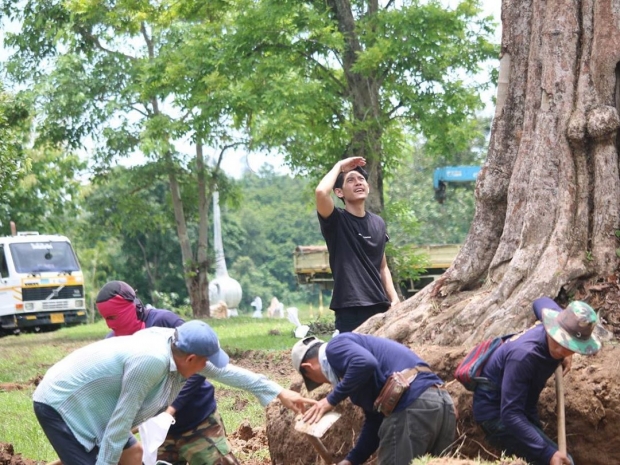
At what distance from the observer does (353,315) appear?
7707mm

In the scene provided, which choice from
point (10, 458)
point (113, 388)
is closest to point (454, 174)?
point (10, 458)

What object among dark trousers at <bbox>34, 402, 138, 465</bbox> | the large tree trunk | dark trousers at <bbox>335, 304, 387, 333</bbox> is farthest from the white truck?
dark trousers at <bbox>34, 402, 138, 465</bbox>

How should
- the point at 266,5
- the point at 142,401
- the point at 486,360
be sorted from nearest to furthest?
the point at 142,401 → the point at 486,360 → the point at 266,5

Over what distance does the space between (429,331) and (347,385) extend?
230 centimetres

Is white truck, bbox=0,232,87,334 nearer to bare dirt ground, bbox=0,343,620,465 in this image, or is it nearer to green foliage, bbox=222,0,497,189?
green foliage, bbox=222,0,497,189

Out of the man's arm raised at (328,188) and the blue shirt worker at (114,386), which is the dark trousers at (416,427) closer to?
the blue shirt worker at (114,386)

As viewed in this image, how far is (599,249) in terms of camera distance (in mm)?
7809

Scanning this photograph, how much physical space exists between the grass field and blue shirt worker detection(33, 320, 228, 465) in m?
3.09

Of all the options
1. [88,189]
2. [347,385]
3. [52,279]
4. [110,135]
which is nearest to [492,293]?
[347,385]

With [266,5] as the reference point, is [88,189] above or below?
below

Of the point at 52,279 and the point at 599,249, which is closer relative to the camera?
the point at 599,249

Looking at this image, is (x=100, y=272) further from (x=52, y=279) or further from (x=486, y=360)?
(x=486, y=360)

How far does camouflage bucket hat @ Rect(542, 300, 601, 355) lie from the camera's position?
5727 millimetres

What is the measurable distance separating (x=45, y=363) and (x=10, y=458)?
31.8ft
